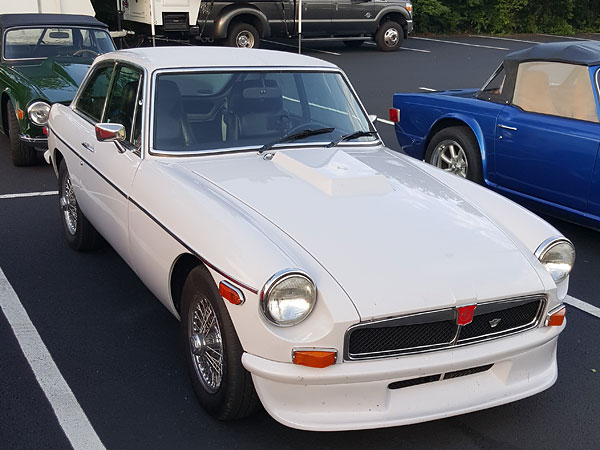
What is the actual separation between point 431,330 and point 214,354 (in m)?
1.01

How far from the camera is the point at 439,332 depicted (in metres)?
3.11

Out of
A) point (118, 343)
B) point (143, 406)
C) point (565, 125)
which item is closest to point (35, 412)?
point (143, 406)

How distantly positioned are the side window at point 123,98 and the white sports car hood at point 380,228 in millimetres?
657

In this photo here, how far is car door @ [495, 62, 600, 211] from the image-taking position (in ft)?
18.5

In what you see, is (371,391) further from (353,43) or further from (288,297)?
(353,43)

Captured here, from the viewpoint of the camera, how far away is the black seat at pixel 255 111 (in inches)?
173

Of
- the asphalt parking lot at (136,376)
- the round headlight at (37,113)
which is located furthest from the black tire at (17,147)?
the asphalt parking lot at (136,376)

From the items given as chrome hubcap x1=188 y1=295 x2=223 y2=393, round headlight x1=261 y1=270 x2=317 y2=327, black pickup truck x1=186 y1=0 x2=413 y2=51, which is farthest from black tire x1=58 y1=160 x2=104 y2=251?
black pickup truck x1=186 y1=0 x2=413 y2=51

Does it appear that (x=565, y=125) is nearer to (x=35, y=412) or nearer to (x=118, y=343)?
(x=118, y=343)

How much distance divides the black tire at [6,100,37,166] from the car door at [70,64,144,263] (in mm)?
2949

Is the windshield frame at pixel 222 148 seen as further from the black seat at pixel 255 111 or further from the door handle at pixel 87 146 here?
the door handle at pixel 87 146

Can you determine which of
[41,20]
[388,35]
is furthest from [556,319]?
[388,35]

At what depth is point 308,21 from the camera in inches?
701

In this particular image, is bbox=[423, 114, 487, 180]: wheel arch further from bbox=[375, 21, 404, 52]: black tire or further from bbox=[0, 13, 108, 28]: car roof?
bbox=[375, 21, 404, 52]: black tire
